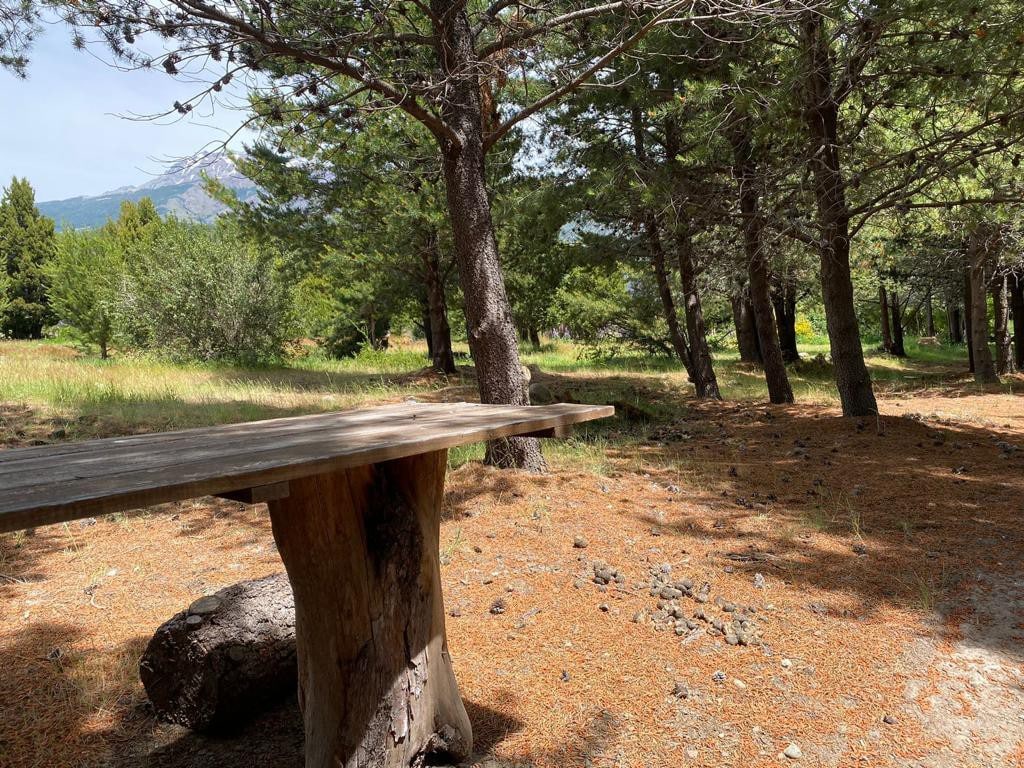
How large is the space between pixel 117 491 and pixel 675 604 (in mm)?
2716

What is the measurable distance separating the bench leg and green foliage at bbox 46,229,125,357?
21191 millimetres

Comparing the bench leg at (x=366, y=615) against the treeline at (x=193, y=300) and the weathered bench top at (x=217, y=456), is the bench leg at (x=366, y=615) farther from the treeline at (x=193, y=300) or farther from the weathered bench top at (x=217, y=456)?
the treeline at (x=193, y=300)

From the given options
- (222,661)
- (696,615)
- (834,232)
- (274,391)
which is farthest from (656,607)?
(274,391)

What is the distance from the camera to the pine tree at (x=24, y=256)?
34.5m

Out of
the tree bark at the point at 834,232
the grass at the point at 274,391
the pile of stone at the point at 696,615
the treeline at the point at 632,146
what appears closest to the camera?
the pile of stone at the point at 696,615

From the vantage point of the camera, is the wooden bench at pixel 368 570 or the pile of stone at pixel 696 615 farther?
the pile of stone at pixel 696 615

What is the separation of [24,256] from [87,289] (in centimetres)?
1936

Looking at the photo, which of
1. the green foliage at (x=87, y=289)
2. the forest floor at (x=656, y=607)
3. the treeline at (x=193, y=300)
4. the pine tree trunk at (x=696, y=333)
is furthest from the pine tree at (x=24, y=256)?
the pine tree trunk at (x=696, y=333)

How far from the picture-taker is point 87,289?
857 inches

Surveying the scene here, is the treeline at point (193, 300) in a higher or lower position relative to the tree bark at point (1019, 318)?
higher

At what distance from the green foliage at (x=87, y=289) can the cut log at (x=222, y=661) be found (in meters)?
20.4

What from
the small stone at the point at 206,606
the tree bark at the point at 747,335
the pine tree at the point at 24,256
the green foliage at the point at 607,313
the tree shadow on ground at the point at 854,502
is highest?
the pine tree at the point at 24,256

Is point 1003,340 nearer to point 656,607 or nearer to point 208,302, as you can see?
point 656,607

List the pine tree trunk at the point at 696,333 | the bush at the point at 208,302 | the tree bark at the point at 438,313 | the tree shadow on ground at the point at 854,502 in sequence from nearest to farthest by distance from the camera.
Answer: the tree shadow on ground at the point at 854,502, the pine tree trunk at the point at 696,333, the tree bark at the point at 438,313, the bush at the point at 208,302
